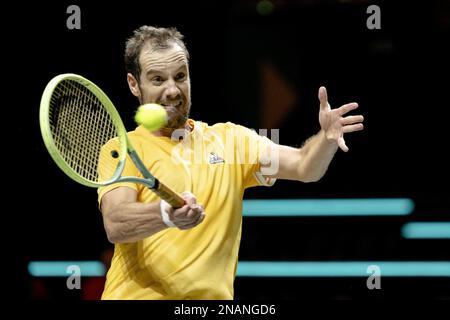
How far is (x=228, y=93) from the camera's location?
15.5 ft

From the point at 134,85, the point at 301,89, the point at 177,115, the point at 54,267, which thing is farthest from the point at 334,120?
the point at 54,267

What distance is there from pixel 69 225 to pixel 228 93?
1114 mm

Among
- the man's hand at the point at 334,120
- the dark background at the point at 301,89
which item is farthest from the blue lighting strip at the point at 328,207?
the man's hand at the point at 334,120

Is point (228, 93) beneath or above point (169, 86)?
above

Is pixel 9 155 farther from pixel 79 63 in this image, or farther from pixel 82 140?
pixel 82 140

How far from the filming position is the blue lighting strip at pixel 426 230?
4.68 m

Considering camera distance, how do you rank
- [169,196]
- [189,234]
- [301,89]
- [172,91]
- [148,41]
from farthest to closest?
[301,89] → [148,41] → [172,91] → [189,234] → [169,196]

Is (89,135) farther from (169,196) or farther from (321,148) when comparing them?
(321,148)

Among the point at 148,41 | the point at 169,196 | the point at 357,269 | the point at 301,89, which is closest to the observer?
the point at 169,196

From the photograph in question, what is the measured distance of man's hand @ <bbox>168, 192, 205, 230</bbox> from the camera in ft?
8.95

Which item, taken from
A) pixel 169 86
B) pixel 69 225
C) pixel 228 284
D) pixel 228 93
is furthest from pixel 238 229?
pixel 69 225

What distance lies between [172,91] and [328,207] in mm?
1804

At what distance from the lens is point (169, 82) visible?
3.19 meters

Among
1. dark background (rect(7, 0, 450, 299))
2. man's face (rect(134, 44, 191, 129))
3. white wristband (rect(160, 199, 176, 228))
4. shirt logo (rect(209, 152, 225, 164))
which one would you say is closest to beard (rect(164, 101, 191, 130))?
man's face (rect(134, 44, 191, 129))
